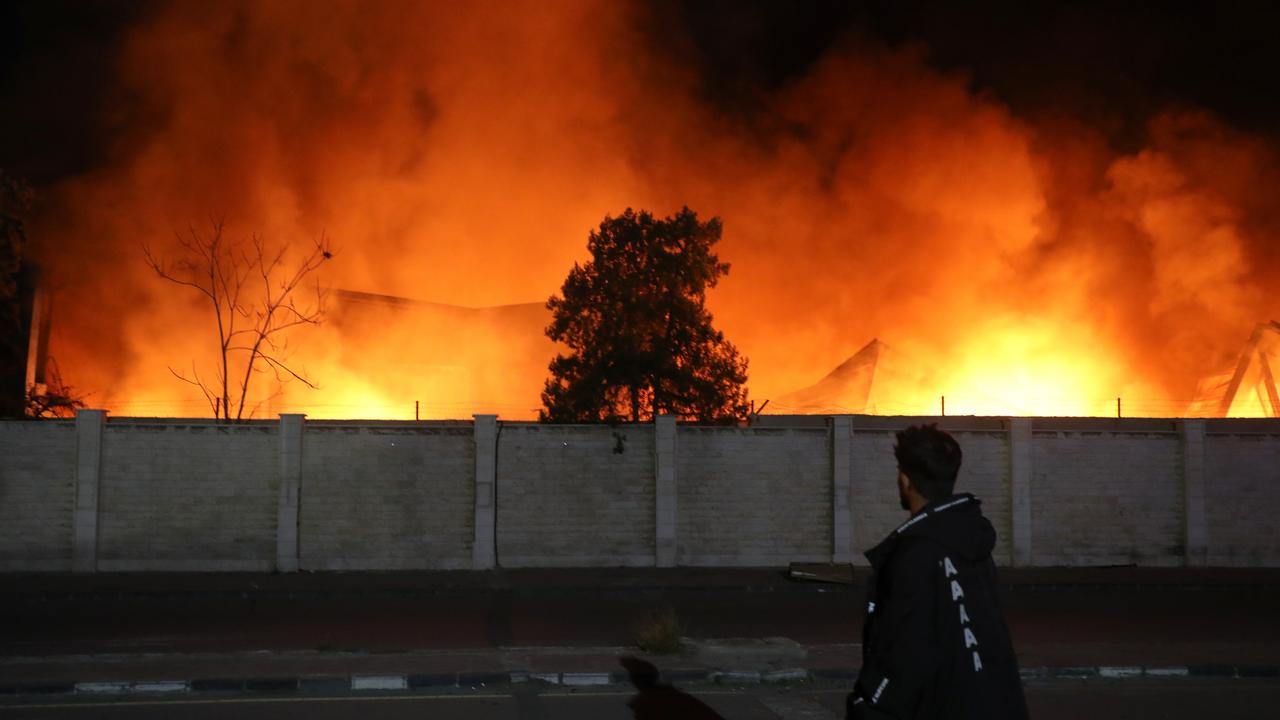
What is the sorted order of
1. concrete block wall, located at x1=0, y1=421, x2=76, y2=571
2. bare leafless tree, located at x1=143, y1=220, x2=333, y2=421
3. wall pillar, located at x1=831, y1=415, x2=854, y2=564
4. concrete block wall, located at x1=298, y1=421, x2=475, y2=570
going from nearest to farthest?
concrete block wall, located at x1=0, y1=421, x2=76, y2=571, concrete block wall, located at x1=298, y1=421, x2=475, y2=570, wall pillar, located at x1=831, y1=415, x2=854, y2=564, bare leafless tree, located at x1=143, y1=220, x2=333, y2=421

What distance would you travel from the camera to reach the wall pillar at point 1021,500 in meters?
20.0

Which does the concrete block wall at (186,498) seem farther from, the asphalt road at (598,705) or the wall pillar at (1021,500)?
the wall pillar at (1021,500)

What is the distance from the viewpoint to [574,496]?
19.3 m

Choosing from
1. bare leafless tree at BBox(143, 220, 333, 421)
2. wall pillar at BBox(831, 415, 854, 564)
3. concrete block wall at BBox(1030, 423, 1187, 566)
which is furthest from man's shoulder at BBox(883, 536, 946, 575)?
bare leafless tree at BBox(143, 220, 333, 421)

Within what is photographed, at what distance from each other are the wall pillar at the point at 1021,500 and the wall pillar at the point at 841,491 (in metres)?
3.03

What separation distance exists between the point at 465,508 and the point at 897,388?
20183 millimetres

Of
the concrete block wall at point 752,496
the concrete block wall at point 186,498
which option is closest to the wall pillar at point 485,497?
the concrete block wall at point 752,496

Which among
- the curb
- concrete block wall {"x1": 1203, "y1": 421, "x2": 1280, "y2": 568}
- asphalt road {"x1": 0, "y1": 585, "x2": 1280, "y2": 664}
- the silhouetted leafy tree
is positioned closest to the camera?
the curb

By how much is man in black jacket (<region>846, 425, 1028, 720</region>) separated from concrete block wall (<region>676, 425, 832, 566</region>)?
52.3 ft

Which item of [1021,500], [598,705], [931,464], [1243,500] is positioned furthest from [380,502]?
[931,464]

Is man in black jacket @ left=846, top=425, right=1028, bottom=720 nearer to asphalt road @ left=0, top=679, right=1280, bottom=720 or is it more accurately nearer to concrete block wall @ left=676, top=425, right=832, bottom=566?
asphalt road @ left=0, top=679, right=1280, bottom=720

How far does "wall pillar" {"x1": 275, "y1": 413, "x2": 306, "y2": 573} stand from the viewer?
Answer: 18484mm

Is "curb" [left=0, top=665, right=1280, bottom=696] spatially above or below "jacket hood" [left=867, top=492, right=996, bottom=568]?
below

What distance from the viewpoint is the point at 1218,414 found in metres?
33.3
